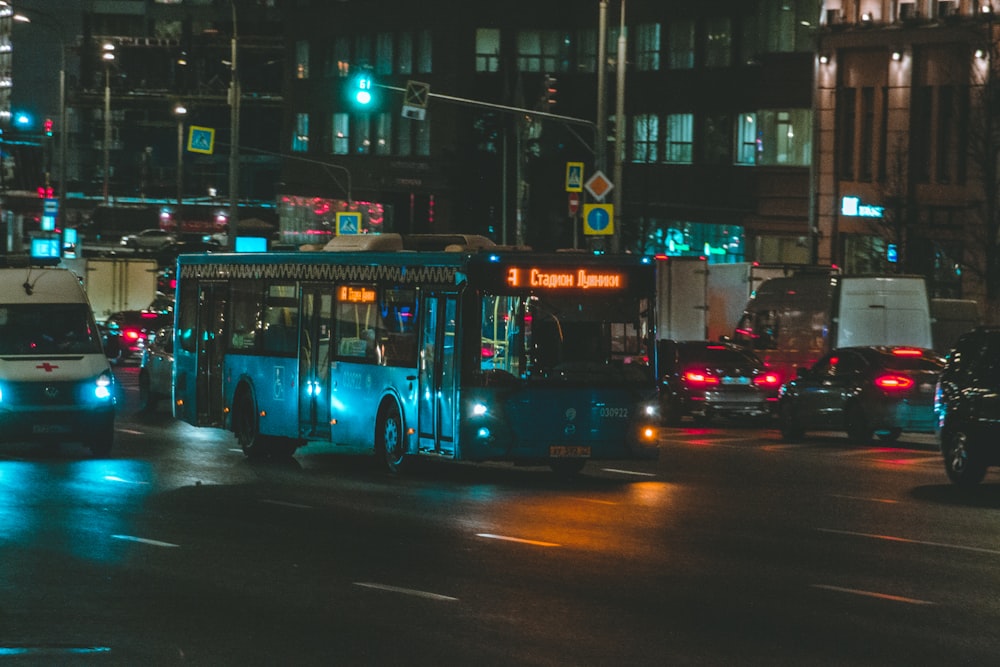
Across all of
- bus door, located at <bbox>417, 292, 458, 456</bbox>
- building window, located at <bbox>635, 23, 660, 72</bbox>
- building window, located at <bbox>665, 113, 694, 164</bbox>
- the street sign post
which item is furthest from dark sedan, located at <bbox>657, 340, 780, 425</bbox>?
building window, located at <bbox>635, 23, 660, 72</bbox>

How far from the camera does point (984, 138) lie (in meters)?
45.8

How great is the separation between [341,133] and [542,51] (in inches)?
494

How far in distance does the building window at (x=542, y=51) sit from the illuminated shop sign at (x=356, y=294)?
6094cm

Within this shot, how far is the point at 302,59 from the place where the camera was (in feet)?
306

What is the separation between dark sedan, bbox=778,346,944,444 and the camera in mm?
28031

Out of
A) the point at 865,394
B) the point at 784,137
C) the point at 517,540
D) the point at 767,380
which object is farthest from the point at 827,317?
the point at 784,137

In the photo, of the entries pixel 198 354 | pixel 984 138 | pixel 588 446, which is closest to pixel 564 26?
pixel 984 138

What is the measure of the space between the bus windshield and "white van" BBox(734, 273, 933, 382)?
14.4m

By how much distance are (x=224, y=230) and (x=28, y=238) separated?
1169cm

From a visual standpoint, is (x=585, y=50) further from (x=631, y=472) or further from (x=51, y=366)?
(x=51, y=366)

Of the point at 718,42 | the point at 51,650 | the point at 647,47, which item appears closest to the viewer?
the point at 51,650

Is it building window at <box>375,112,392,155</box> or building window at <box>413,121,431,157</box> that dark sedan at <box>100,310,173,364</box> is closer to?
building window at <box>413,121,431,157</box>

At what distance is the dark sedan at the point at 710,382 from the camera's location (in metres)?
33.0

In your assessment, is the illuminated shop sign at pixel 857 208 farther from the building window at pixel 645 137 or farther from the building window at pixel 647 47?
the building window at pixel 647 47
